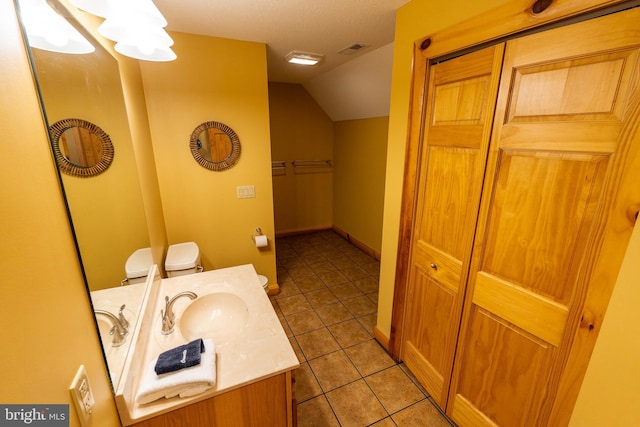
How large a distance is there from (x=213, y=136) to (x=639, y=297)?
2542mm

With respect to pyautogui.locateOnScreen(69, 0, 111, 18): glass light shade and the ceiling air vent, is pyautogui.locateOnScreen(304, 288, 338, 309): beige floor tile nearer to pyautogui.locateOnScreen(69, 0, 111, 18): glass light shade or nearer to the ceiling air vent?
the ceiling air vent

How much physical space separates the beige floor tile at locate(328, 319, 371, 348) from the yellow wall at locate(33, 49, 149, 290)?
168 centimetres

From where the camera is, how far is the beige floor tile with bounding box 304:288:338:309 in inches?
109

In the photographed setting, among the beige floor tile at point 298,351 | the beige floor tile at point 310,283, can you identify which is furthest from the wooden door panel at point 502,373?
the beige floor tile at point 310,283

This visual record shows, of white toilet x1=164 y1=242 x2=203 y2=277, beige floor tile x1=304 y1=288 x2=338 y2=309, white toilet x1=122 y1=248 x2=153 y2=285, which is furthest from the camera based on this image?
beige floor tile x1=304 y1=288 x2=338 y2=309

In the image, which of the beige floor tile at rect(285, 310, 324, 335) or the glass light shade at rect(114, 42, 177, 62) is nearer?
the glass light shade at rect(114, 42, 177, 62)

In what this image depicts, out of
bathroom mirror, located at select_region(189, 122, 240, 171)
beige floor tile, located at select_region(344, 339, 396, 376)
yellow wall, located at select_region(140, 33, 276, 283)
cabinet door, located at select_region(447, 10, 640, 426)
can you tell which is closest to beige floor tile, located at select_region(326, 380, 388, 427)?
beige floor tile, located at select_region(344, 339, 396, 376)

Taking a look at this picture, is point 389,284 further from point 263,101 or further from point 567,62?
point 263,101

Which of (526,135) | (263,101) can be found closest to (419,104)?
(526,135)

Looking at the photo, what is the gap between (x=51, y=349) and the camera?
54cm

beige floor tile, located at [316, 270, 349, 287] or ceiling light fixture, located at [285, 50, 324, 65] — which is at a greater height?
ceiling light fixture, located at [285, 50, 324, 65]

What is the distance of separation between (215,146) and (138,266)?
1.35 metres

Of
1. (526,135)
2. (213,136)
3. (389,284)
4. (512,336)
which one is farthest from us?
(213,136)

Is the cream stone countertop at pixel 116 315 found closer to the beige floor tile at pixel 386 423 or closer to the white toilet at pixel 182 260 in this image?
the white toilet at pixel 182 260
